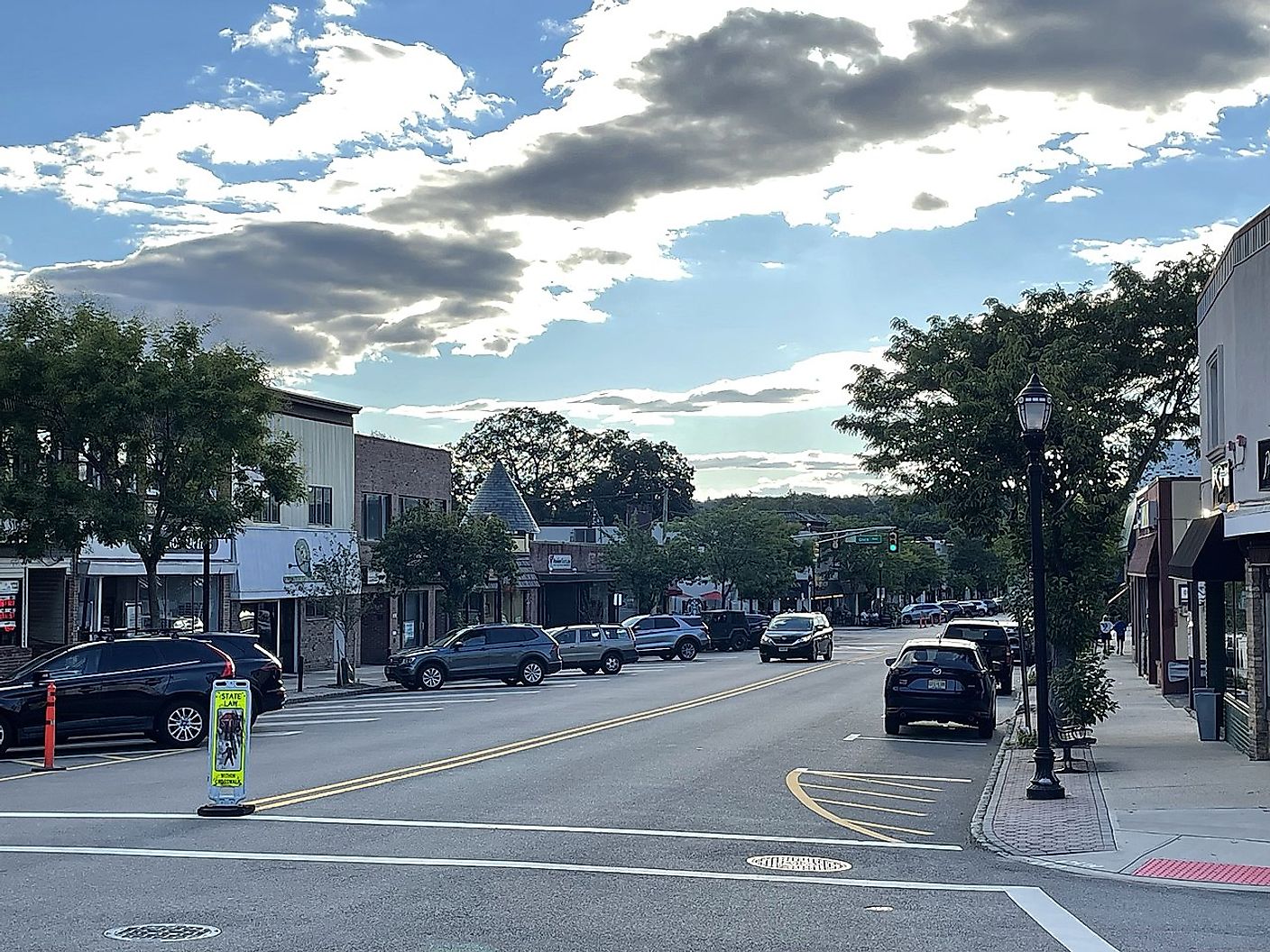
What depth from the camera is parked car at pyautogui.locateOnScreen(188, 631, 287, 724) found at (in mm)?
24156

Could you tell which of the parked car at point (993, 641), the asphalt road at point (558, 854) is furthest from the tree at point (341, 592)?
the parked car at point (993, 641)

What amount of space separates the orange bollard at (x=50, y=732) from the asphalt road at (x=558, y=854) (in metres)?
0.49

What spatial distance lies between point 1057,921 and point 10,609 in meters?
26.8

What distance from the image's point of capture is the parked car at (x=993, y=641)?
33031mm

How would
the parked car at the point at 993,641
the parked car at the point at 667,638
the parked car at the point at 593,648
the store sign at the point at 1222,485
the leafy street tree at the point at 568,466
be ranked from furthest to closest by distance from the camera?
the leafy street tree at the point at 568,466, the parked car at the point at 667,638, the parked car at the point at 593,648, the parked car at the point at 993,641, the store sign at the point at 1222,485

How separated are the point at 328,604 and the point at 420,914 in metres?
28.8

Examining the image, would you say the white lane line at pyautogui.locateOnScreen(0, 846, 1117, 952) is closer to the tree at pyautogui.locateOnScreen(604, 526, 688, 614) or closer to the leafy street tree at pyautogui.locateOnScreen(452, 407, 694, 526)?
the tree at pyautogui.locateOnScreen(604, 526, 688, 614)

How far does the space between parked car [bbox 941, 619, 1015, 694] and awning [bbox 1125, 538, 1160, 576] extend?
12.9 feet

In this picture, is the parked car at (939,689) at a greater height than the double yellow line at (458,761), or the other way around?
the parked car at (939,689)

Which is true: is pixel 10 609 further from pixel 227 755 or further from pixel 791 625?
pixel 791 625

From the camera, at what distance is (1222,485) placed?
19.6m

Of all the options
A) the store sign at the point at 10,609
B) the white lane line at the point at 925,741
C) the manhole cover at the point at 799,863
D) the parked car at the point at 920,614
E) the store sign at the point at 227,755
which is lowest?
the parked car at the point at 920,614

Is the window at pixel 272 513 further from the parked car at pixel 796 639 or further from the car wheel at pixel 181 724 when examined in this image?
the car wheel at pixel 181 724

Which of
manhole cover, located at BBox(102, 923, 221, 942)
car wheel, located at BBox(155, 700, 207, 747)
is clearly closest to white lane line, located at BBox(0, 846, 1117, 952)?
manhole cover, located at BBox(102, 923, 221, 942)
